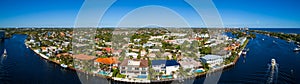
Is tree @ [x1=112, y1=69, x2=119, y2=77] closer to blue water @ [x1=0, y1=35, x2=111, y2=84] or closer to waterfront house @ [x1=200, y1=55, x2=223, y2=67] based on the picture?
blue water @ [x1=0, y1=35, x2=111, y2=84]

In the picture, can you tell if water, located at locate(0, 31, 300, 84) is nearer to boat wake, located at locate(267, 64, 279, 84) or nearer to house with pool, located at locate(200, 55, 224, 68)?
boat wake, located at locate(267, 64, 279, 84)

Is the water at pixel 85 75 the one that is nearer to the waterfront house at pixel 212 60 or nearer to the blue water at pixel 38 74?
the blue water at pixel 38 74

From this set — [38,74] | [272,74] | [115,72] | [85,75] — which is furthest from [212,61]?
[38,74]

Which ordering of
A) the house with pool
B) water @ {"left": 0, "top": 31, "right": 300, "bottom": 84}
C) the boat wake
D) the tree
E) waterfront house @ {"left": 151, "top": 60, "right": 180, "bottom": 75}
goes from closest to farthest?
the boat wake → water @ {"left": 0, "top": 31, "right": 300, "bottom": 84} → the tree → waterfront house @ {"left": 151, "top": 60, "right": 180, "bottom": 75} → the house with pool

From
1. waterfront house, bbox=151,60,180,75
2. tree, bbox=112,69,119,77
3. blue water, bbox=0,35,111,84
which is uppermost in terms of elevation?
waterfront house, bbox=151,60,180,75

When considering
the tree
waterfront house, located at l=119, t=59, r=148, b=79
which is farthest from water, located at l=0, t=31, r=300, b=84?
waterfront house, located at l=119, t=59, r=148, b=79

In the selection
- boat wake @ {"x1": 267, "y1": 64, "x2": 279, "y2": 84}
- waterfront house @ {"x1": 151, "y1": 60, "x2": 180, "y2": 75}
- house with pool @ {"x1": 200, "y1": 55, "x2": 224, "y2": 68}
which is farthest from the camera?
house with pool @ {"x1": 200, "y1": 55, "x2": 224, "y2": 68}

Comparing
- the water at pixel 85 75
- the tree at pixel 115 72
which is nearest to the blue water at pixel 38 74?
the water at pixel 85 75

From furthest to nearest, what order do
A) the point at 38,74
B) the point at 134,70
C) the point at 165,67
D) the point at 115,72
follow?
the point at 38,74, the point at 165,67, the point at 115,72, the point at 134,70

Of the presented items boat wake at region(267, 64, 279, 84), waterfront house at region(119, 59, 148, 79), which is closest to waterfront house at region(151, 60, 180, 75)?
waterfront house at region(119, 59, 148, 79)

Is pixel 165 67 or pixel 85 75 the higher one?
pixel 165 67

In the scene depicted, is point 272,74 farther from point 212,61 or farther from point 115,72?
point 115,72

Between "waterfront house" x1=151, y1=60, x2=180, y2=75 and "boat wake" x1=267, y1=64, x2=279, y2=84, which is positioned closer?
"boat wake" x1=267, y1=64, x2=279, y2=84

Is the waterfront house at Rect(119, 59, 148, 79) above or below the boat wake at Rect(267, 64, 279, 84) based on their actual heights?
above
